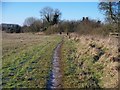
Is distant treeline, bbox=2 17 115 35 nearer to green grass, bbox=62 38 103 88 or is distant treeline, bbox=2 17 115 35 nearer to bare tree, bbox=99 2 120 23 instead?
bare tree, bbox=99 2 120 23

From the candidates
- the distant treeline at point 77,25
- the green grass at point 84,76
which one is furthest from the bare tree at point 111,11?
the green grass at point 84,76

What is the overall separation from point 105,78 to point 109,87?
126cm

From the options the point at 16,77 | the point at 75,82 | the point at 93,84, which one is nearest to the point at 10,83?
the point at 16,77

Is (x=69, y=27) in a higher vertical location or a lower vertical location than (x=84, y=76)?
higher

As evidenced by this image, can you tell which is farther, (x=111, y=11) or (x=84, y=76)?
(x=111, y=11)

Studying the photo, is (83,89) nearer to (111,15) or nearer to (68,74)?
(68,74)

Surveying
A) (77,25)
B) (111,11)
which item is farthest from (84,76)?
(77,25)

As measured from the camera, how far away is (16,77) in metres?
12.1

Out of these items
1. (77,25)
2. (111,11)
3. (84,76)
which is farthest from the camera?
(77,25)

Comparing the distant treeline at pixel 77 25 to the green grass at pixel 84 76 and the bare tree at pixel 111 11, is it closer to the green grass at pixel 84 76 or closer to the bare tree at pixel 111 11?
the bare tree at pixel 111 11

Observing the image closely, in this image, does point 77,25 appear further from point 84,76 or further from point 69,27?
point 84,76

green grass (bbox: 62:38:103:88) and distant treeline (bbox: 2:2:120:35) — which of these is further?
distant treeline (bbox: 2:2:120:35)

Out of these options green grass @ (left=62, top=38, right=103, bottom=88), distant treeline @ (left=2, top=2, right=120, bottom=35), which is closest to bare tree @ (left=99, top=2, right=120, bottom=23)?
distant treeline @ (left=2, top=2, right=120, bottom=35)

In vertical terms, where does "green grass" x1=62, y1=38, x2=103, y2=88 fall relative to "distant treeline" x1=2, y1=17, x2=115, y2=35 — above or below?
below
